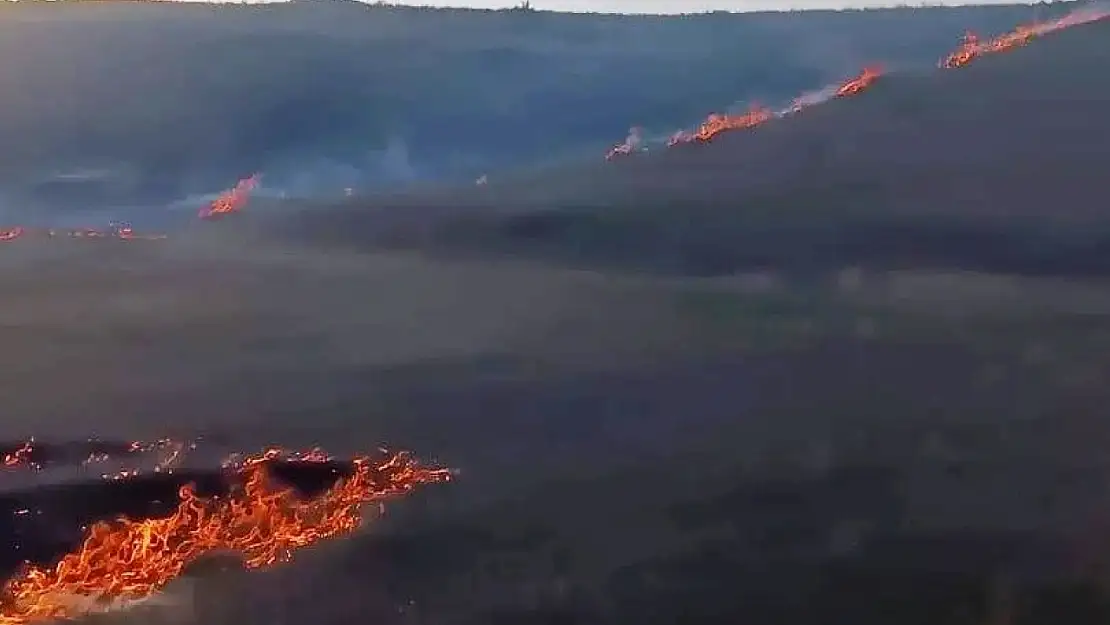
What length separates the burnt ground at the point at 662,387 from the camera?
65cm

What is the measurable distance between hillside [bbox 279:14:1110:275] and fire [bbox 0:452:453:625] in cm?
20

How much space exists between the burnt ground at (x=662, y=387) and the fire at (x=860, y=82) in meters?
0.02

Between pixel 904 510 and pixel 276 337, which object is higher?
pixel 276 337

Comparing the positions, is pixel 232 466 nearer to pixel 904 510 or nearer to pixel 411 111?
pixel 411 111

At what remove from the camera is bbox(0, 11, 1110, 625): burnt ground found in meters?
0.65

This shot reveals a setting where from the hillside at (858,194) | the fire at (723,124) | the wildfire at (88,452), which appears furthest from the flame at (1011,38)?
the wildfire at (88,452)

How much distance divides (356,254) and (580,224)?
0.56ft

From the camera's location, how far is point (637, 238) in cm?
79

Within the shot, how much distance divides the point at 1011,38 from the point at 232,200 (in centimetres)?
64

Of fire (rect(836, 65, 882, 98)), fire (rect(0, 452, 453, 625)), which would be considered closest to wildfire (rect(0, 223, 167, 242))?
fire (rect(0, 452, 453, 625))

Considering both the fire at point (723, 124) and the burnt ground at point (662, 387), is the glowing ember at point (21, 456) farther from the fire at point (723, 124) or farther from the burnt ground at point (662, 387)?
the fire at point (723, 124)

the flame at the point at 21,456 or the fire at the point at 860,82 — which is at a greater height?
the fire at the point at 860,82

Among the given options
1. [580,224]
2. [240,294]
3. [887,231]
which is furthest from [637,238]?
[240,294]

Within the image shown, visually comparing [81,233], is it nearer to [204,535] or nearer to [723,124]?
[204,535]
